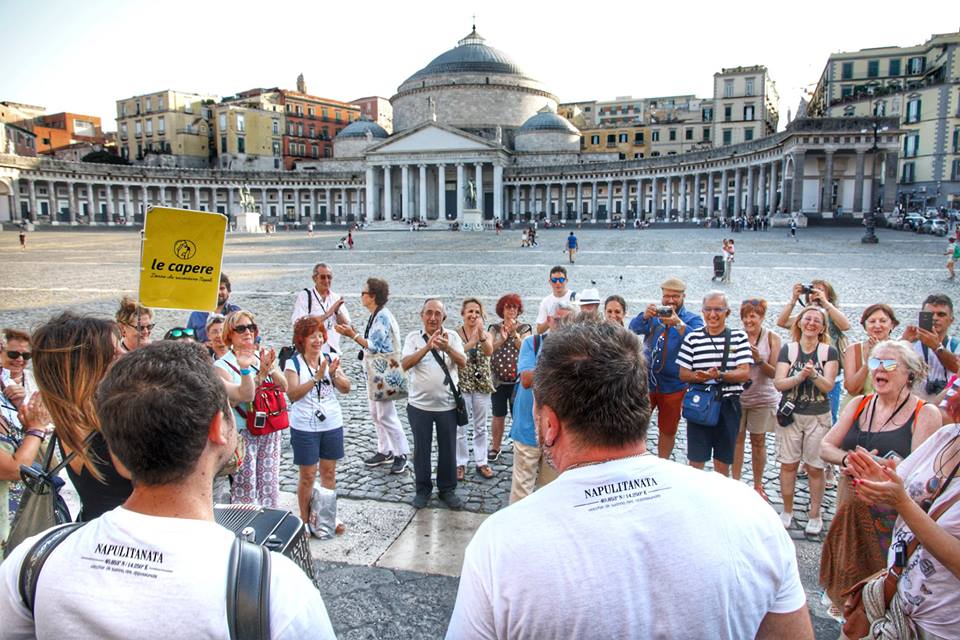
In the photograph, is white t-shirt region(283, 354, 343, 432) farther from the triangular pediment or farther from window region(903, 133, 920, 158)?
the triangular pediment

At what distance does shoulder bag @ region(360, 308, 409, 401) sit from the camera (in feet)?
18.6

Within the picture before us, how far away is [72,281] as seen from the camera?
63.0 ft

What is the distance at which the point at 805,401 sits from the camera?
4871mm

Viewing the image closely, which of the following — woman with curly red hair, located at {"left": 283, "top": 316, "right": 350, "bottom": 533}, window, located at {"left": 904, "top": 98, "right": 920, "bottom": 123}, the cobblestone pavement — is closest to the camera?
woman with curly red hair, located at {"left": 283, "top": 316, "right": 350, "bottom": 533}

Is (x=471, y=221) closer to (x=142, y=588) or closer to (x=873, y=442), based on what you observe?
(x=873, y=442)

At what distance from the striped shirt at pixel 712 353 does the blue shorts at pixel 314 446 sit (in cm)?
261

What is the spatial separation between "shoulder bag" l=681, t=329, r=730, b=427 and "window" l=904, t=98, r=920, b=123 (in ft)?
200

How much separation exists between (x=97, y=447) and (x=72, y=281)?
19.7 metres

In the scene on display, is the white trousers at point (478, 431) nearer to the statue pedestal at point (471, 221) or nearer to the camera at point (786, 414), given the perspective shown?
the camera at point (786, 414)

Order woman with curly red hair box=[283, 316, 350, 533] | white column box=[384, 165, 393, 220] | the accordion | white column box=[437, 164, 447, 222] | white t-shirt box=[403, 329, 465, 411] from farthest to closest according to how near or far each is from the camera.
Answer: white column box=[384, 165, 393, 220], white column box=[437, 164, 447, 222], white t-shirt box=[403, 329, 465, 411], woman with curly red hair box=[283, 316, 350, 533], the accordion

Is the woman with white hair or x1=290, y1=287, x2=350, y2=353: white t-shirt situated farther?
x1=290, y1=287, x2=350, y2=353: white t-shirt

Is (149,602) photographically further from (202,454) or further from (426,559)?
(426,559)

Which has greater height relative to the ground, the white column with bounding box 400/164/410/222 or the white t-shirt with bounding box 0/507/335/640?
the white column with bounding box 400/164/410/222

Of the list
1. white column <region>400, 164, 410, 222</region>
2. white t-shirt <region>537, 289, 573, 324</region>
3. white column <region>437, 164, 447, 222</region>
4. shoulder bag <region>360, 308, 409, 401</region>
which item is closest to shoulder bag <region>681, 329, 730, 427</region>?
white t-shirt <region>537, 289, 573, 324</region>
